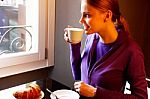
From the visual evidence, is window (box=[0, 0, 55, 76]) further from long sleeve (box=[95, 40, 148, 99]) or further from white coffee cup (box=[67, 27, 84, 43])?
long sleeve (box=[95, 40, 148, 99])

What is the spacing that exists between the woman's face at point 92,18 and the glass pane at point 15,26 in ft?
2.61

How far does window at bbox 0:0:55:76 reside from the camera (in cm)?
174

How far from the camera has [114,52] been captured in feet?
3.74

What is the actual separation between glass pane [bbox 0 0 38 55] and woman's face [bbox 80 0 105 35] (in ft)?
2.61

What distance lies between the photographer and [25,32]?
186 cm

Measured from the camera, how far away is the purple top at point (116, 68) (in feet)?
3.50

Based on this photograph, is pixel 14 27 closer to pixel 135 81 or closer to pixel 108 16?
pixel 108 16

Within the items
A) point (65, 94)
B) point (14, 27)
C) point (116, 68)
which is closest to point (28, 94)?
point (65, 94)

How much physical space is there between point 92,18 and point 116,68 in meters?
0.26

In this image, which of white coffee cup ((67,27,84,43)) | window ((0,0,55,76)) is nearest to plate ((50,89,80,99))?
white coffee cup ((67,27,84,43))

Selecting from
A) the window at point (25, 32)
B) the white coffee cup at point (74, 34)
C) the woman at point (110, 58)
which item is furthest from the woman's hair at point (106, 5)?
the window at point (25, 32)

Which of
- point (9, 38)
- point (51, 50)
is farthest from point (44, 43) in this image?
point (9, 38)

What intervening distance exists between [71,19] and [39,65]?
0.46 metres

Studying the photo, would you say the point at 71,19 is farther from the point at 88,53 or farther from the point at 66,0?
the point at 88,53
